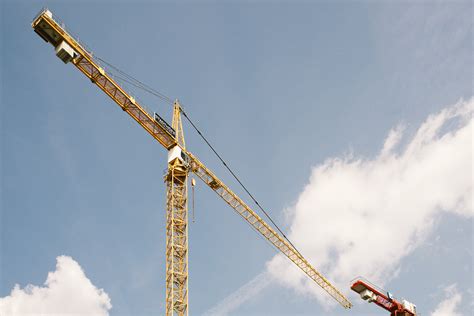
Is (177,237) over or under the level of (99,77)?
under

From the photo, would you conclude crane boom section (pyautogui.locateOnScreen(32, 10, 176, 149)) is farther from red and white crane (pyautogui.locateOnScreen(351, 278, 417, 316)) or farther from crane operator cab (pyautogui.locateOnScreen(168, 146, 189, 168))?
red and white crane (pyautogui.locateOnScreen(351, 278, 417, 316))

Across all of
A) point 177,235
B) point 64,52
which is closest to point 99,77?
point 64,52

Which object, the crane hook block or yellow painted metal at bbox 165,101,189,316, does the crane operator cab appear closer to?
yellow painted metal at bbox 165,101,189,316

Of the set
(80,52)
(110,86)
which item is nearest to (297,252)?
(110,86)

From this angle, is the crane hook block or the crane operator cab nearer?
the crane hook block

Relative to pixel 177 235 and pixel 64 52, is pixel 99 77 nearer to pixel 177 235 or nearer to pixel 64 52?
pixel 64 52

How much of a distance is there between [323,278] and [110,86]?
152 ft

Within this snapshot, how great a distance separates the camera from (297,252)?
218 feet

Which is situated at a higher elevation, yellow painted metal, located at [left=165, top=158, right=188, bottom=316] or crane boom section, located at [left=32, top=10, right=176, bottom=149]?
crane boom section, located at [left=32, top=10, right=176, bottom=149]

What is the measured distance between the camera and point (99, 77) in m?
44.0

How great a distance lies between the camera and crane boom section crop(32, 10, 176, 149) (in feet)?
129

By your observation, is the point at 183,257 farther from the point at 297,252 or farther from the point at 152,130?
the point at 297,252

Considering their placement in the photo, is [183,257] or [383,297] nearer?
[383,297]

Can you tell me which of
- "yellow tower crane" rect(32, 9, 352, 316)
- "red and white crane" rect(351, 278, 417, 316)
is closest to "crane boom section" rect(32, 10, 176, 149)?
"yellow tower crane" rect(32, 9, 352, 316)
